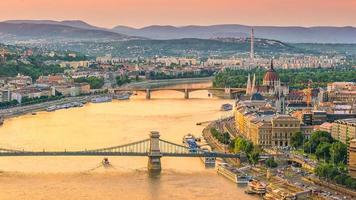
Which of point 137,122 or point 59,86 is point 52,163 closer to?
point 137,122

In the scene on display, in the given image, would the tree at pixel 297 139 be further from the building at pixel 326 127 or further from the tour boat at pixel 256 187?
the tour boat at pixel 256 187

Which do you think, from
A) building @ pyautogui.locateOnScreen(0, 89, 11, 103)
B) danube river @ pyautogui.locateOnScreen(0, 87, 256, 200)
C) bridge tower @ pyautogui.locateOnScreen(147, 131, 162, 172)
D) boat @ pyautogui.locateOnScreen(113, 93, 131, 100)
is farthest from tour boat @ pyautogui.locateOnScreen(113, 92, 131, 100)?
bridge tower @ pyautogui.locateOnScreen(147, 131, 162, 172)

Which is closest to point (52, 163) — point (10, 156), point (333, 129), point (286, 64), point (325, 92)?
point (10, 156)

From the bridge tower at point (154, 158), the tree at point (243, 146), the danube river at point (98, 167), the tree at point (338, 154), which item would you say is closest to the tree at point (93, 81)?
the danube river at point (98, 167)

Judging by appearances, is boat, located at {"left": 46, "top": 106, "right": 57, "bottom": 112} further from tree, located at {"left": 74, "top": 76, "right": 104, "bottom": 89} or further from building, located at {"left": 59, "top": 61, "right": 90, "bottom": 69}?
building, located at {"left": 59, "top": 61, "right": 90, "bottom": 69}

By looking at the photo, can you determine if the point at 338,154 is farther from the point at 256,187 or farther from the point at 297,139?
the point at 297,139

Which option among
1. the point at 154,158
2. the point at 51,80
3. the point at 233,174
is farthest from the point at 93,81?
the point at 233,174
